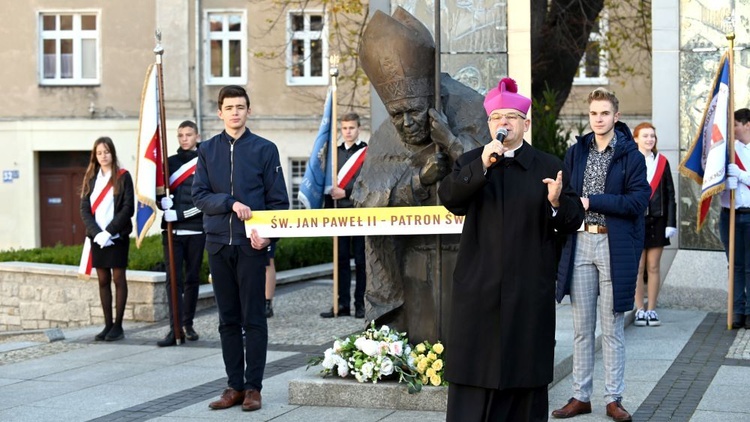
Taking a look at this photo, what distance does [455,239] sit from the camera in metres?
7.88

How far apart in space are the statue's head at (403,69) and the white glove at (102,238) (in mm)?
4783

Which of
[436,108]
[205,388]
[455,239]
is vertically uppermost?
[436,108]

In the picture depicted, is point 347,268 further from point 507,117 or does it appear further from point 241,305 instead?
point 507,117

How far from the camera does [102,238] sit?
11.4 m

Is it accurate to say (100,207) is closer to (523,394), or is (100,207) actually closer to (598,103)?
(598,103)

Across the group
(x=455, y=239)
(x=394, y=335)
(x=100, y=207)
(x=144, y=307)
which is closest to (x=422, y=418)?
(x=394, y=335)

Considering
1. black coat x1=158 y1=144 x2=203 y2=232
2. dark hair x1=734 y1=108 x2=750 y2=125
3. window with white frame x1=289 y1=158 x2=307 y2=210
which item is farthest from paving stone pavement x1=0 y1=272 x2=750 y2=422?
window with white frame x1=289 y1=158 x2=307 y2=210

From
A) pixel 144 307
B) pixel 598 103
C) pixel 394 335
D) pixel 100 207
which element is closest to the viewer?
pixel 598 103

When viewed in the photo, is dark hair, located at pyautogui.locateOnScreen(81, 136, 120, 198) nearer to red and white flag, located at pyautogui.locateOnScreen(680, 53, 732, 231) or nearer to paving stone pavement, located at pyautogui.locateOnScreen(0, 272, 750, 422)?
paving stone pavement, located at pyautogui.locateOnScreen(0, 272, 750, 422)

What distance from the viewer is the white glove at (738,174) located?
10.9 m

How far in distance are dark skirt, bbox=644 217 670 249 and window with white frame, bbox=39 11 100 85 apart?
75.0ft

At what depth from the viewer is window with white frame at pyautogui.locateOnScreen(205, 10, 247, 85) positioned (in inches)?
1232

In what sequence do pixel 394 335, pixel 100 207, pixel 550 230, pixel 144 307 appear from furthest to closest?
pixel 144 307 < pixel 100 207 < pixel 394 335 < pixel 550 230

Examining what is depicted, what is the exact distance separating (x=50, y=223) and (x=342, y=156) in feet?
68.5
